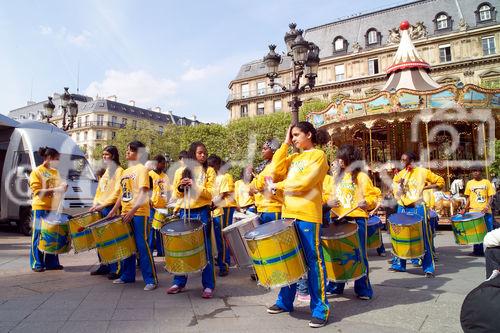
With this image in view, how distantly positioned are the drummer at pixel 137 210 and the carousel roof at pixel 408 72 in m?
14.8

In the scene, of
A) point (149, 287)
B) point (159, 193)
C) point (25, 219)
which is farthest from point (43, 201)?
point (25, 219)

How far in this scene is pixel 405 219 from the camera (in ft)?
18.0

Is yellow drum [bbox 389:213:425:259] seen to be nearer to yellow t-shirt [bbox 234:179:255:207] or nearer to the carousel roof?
yellow t-shirt [bbox 234:179:255:207]

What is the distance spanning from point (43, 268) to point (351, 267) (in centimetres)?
506

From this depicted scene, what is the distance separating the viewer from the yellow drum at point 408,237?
5.34 meters

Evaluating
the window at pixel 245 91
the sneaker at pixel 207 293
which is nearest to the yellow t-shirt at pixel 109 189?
the sneaker at pixel 207 293

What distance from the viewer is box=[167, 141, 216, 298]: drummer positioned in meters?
4.43

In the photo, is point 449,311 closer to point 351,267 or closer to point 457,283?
point 351,267

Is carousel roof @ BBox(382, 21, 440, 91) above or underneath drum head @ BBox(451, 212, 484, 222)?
above

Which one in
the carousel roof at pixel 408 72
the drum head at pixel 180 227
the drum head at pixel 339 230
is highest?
the carousel roof at pixel 408 72

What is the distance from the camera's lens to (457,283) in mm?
5078

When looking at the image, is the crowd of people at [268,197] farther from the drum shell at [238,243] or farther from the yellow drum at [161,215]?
the drum shell at [238,243]

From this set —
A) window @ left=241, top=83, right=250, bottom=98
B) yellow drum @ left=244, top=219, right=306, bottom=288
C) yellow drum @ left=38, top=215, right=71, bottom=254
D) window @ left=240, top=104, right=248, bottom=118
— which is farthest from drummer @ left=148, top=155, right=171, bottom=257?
window @ left=241, top=83, right=250, bottom=98

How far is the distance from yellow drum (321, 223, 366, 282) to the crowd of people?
0.60 ft
